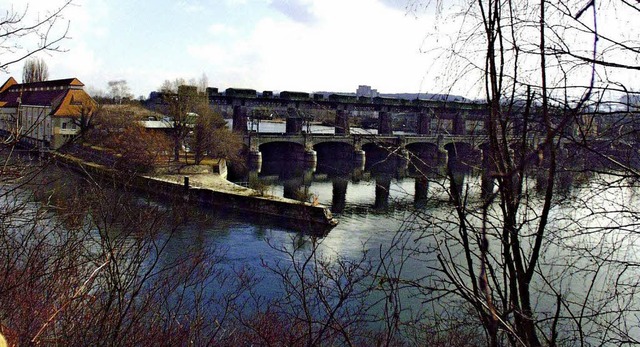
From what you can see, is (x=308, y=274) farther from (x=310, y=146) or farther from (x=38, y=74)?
(x=38, y=74)

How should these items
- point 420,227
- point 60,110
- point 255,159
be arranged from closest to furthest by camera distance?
point 420,227 < point 60,110 < point 255,159

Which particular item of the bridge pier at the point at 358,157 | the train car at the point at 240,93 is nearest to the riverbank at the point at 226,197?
the train car at the point at 240,93

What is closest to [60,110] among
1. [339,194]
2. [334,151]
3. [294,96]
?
[294,96]

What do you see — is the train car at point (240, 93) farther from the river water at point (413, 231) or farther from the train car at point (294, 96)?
the river water at point (413, 231)

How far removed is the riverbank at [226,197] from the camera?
70.1ft

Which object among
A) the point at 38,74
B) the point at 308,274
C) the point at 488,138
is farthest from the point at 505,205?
the point at 38,74

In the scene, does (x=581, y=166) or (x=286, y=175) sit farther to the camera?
(x=286, y=175)

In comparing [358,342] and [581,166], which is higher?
[581,166]

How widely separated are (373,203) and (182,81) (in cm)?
2864

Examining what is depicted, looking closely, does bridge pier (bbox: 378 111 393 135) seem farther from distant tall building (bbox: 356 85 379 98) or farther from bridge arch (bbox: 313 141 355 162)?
distant tall building (bbox: 356 85 379 98)

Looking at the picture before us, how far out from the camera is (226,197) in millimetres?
24719

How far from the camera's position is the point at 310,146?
45594 mm

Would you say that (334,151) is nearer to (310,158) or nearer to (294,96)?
(294,96)

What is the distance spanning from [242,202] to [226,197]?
3.65 ft
